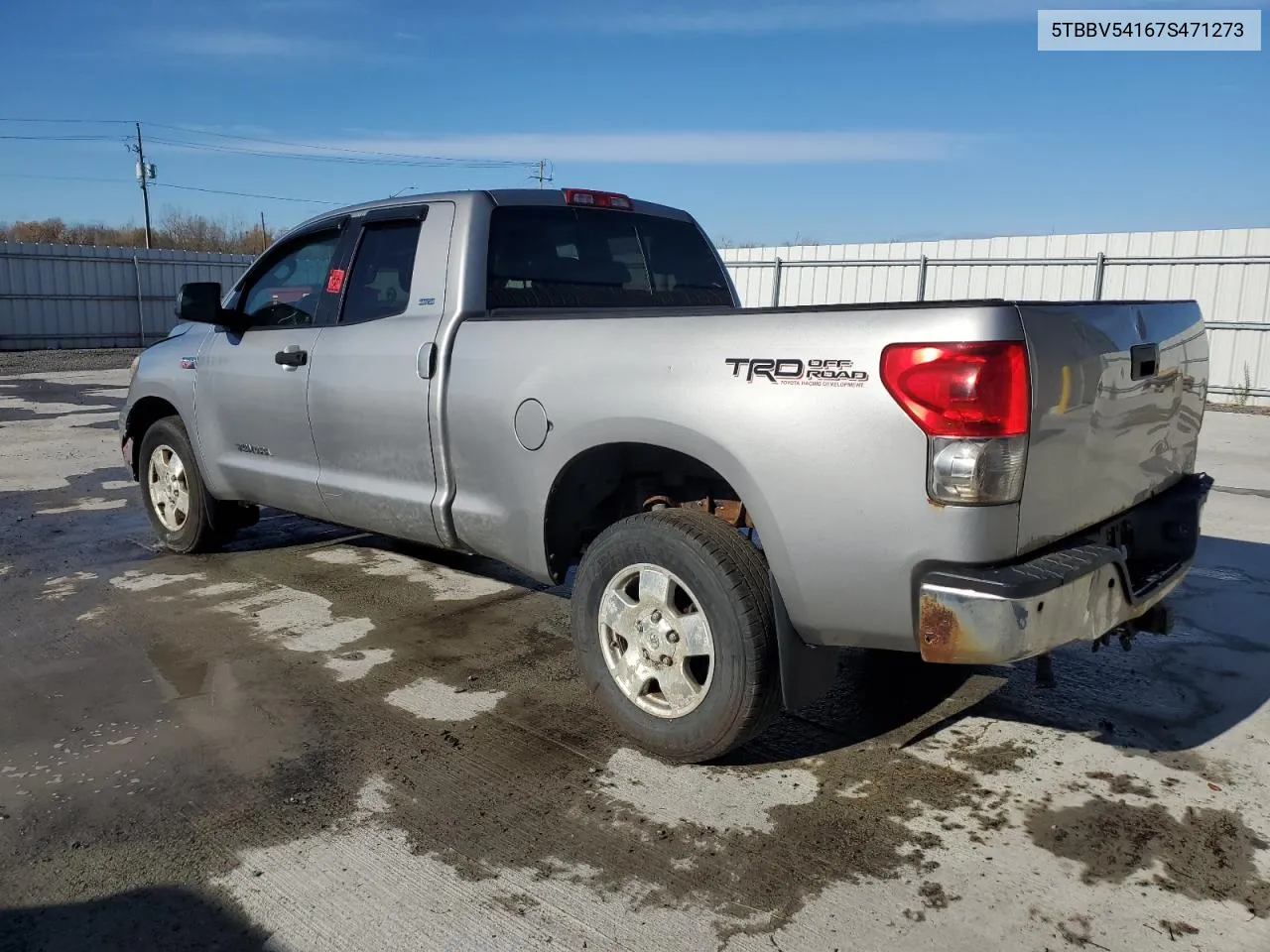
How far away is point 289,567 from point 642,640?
313cm

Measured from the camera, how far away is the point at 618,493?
392cm

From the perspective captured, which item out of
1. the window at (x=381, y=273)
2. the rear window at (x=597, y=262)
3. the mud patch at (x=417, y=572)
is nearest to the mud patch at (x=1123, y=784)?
the rear window at (x=597, y=262)

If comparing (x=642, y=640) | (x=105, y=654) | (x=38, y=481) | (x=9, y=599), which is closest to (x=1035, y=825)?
(x=642, y=640)

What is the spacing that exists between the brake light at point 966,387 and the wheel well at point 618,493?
915mm

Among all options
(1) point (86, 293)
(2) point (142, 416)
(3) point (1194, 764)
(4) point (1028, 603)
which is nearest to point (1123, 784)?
(3) point (1194, 764)

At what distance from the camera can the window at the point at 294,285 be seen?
491cm

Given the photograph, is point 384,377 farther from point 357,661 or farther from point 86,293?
point 86,293

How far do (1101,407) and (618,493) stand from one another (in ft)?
5.71

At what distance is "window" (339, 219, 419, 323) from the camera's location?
442 centimetres

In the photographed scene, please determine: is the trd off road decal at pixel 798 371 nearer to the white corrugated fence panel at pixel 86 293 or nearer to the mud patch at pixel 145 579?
the mud patch at pixel 145 579

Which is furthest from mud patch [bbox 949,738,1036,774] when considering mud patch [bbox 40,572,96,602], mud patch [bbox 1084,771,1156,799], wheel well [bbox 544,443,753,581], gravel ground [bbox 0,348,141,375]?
gravel ground [bbox 0,348,141,375]

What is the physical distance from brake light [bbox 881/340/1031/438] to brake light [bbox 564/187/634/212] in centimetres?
241

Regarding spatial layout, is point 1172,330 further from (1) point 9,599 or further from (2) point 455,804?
(1) point 9,599

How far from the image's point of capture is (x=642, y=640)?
3410mm
